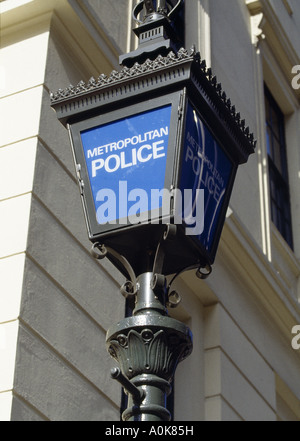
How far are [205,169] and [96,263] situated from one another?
11.4 feet

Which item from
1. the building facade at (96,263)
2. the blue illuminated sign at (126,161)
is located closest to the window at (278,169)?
the building facade at (96,263)

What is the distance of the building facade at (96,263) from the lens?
6.24 metres

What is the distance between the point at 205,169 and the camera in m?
3.84

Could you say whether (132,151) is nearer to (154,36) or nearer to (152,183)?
(152,183)

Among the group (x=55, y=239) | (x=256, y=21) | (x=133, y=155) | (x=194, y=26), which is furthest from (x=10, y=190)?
(x=256, y=21)

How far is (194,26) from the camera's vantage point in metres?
11.4

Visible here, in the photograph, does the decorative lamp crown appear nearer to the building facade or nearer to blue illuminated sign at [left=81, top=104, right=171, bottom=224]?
blue illuminated sign at [left=81, top=104, right=171, bottom=224]

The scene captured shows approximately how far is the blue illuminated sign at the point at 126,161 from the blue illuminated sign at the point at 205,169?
11 centimetres

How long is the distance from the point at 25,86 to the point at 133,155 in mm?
3856

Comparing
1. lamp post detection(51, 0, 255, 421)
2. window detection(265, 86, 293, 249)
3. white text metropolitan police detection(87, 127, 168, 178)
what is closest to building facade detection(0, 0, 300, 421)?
window detection(265, 86, 293, 249)

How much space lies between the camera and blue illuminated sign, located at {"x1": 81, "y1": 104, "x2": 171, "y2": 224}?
362 cm

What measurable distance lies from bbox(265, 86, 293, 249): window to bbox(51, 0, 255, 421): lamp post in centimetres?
894

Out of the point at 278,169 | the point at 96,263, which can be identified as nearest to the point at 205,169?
the point at 96,263
